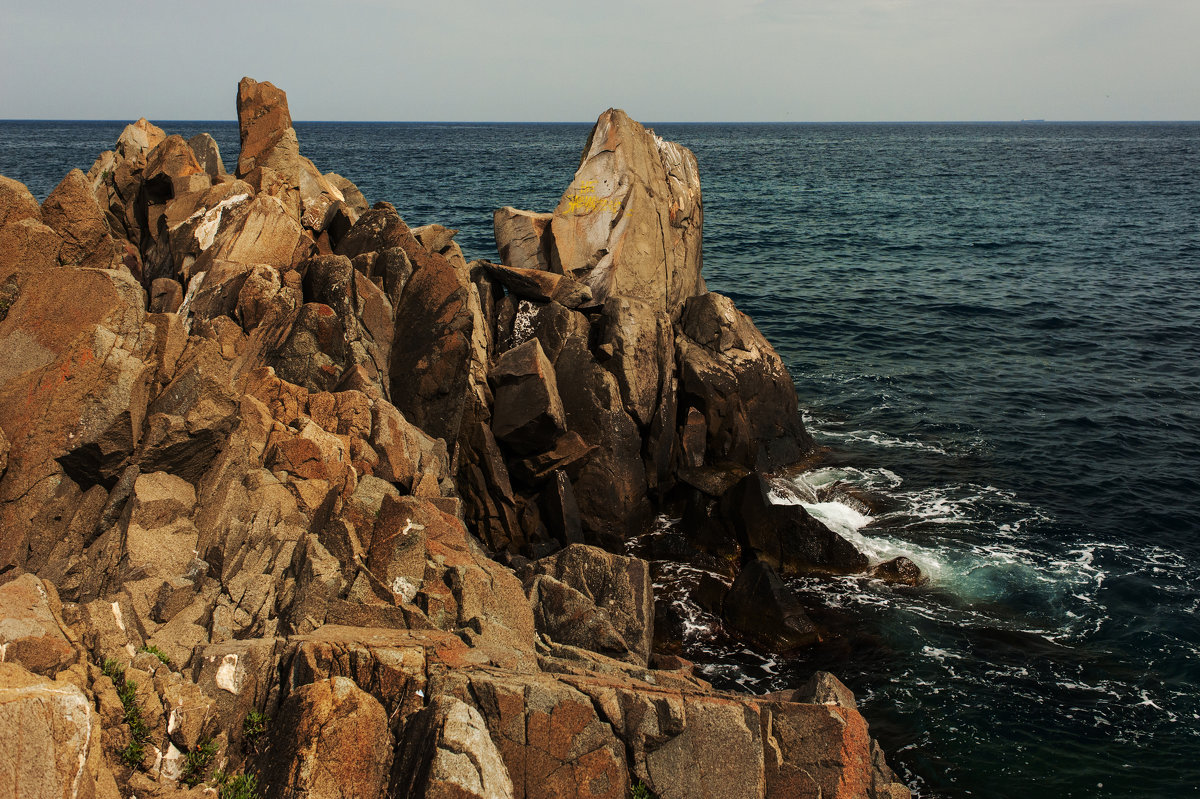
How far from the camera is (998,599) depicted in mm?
20953

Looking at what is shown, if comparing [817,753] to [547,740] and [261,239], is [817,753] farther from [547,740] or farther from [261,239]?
[261,239]

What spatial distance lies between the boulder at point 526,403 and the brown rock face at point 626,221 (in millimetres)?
5356

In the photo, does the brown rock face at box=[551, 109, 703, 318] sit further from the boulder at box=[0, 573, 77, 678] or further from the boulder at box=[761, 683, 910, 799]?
the boulder at box=[0, 573, 77, 678]

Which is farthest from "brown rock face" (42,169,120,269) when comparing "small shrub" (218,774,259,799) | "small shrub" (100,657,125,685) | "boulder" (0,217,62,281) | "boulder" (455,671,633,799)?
"boulder" (455,671,633,799)

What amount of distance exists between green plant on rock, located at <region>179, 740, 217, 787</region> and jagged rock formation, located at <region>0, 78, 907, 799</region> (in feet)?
0.13

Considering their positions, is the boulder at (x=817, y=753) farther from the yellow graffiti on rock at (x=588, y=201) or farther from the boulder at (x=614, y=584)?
the yellow graffiti on rock at (x=588, y=201)

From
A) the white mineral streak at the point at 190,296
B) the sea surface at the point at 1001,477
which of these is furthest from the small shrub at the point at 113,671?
the white mineral streak at the point at 190,296

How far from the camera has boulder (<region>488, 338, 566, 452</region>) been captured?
22.8 metres

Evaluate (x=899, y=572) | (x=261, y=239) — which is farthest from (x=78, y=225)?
(x=899, y=572)

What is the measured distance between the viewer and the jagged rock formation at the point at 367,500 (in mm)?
10141

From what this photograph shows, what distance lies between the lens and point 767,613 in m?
19.4

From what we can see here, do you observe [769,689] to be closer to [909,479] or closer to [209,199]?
[909,479]

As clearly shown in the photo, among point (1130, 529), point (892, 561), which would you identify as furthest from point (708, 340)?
point (1130, 529)

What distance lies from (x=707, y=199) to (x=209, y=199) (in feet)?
228
